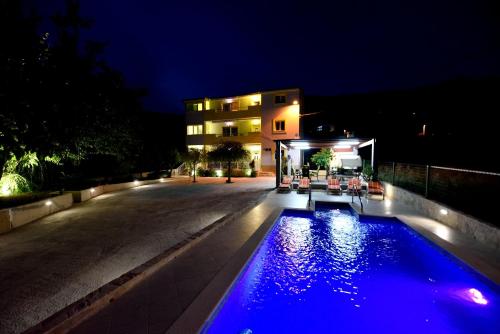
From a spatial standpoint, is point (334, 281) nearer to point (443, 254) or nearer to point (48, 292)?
point (443, 254)

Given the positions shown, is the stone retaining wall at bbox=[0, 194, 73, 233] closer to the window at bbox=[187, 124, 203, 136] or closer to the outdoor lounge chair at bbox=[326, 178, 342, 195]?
the outdoor lounge chair at bbox=[326, 178, 342, 195]

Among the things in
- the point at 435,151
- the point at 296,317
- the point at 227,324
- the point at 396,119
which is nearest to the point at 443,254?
the point at 296,317

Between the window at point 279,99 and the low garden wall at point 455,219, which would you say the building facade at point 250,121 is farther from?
the low garden wall at point 455,219

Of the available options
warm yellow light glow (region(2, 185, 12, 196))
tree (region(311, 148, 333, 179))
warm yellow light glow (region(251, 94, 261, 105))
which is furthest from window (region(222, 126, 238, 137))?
warm yellow light glow (region(2, 185, 12, 196))

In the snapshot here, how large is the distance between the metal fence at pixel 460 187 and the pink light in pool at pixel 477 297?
221 cm

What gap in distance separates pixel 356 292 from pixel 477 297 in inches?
68.7

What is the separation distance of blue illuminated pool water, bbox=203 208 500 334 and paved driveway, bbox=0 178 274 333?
215cm

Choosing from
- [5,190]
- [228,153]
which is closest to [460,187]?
[5,190]

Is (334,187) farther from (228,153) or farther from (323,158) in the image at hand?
(228,153)

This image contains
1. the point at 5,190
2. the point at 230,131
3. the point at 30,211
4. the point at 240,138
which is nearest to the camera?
the point at 30,211

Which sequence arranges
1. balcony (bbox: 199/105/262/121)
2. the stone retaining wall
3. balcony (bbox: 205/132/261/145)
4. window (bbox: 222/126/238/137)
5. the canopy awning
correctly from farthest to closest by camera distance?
window (bbox: 222/126/238/137), balcony (bbox: 199/105/262/121), balcony (bbox: 205/132/261/145), the canopy awning, the stone retaining wall

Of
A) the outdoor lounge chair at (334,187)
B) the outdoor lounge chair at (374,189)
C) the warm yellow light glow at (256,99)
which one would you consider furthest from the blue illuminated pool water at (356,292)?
the warm yellow light glow at (256,99)

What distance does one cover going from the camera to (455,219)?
6.39 m

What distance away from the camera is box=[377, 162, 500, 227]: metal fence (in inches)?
228
